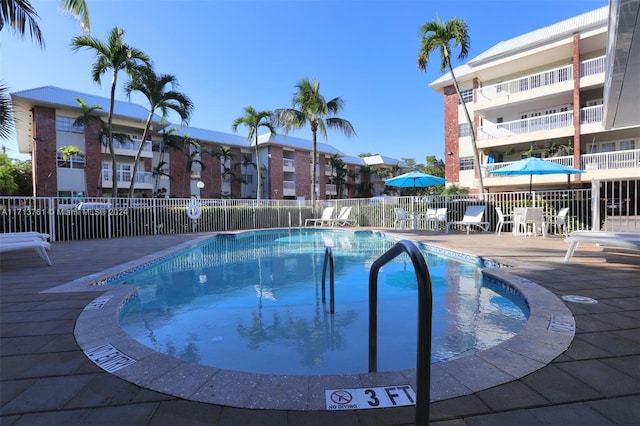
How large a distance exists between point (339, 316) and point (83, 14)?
7277mm

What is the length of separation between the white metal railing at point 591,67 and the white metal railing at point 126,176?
31.5 meters

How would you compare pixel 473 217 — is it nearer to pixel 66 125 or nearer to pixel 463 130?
pixel 463 130

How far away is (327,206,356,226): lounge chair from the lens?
57.8ft

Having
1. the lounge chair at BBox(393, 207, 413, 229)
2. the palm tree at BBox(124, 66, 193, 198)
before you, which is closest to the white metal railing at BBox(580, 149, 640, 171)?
the lounge chair at BBox(393, 207, 413, 229)

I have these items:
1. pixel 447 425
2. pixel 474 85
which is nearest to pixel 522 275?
pixel 447 425

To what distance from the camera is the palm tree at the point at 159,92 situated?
14.9m

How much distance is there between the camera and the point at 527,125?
20516mm

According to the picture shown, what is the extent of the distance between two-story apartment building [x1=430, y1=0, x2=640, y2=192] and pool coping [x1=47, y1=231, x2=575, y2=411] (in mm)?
17737

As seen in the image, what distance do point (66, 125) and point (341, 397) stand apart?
2900cm

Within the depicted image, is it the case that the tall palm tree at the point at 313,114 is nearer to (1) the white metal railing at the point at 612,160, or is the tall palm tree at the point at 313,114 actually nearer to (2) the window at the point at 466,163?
(2) the window at the point at 466,163

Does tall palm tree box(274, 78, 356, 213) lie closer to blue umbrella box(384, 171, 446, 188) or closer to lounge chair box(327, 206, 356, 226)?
lounge chair box(327, 206, 356, 226)

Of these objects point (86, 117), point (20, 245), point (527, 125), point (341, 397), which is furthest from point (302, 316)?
point (86, 117)

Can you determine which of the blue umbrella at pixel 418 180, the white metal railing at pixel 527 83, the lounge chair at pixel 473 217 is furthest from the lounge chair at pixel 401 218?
the white metal railing at pixel 527 83

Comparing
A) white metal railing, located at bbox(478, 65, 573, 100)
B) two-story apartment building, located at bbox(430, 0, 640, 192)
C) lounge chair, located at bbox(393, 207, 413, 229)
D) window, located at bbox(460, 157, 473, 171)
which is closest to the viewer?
lounge chair, located at bbox(393, 207, 413, 229)
